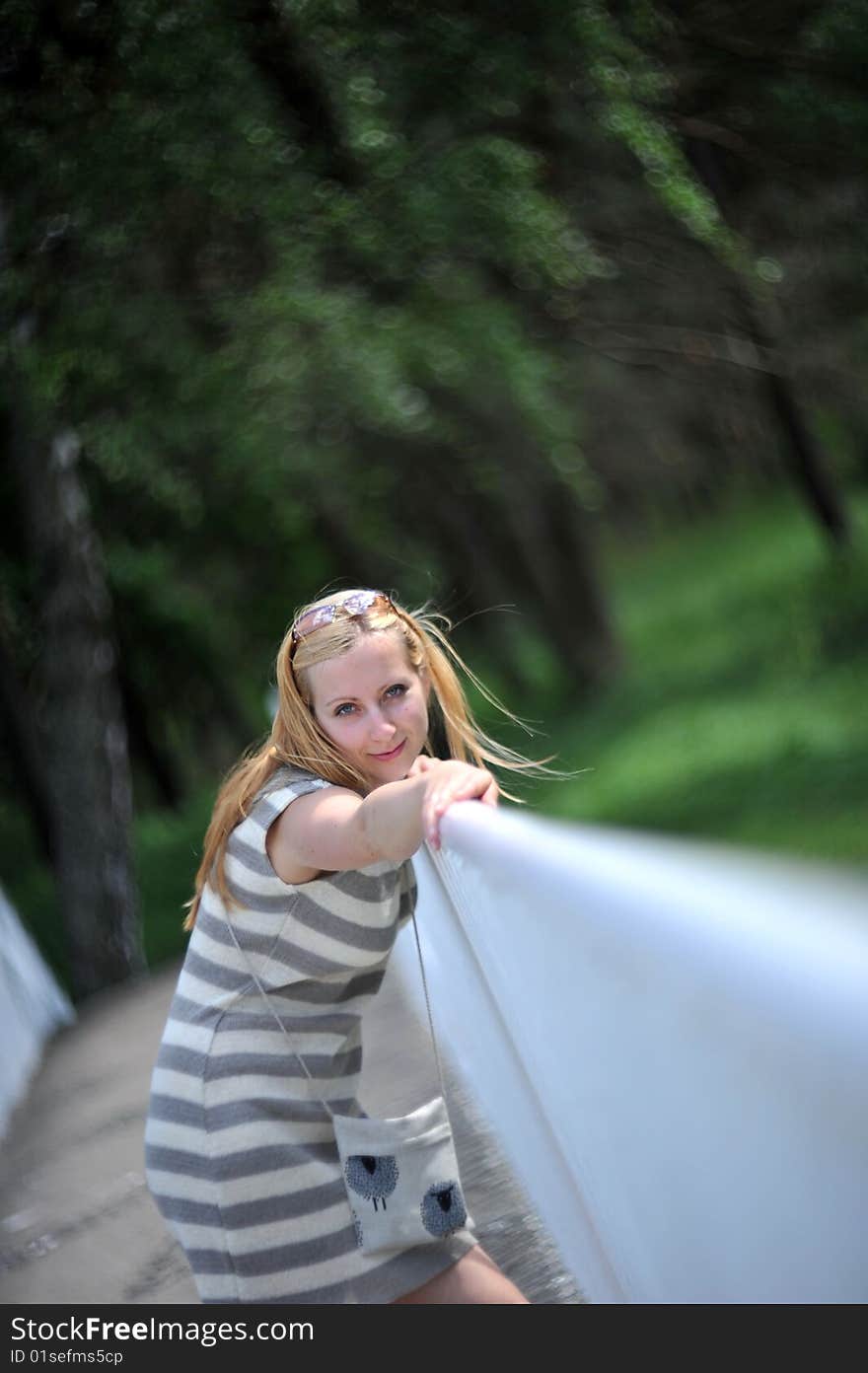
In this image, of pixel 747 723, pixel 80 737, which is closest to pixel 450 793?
pixel 80 737

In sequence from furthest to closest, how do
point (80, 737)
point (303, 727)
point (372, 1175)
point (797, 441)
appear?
point (797, 441)
point (80, 737)
point (303, 727)
point (372, 1175)

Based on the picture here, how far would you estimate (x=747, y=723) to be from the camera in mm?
14758

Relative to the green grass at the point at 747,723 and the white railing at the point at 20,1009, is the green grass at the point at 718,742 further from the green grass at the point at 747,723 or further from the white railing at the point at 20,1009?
the white railing at the point at 20,1009

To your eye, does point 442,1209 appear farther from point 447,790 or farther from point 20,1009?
point 20,1009

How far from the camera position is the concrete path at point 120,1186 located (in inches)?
149

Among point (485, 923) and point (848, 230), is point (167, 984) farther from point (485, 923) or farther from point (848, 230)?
point (848, 230)

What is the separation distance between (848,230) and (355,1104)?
10.9m

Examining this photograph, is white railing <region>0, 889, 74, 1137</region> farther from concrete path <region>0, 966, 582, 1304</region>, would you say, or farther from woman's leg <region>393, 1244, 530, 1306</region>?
woman's leg <region>393, 1244, 530, 1306</region>

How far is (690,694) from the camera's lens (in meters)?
17.8

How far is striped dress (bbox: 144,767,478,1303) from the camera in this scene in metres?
2.53

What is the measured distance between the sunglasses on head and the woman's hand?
1.31 feet

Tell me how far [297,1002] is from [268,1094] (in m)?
0.15

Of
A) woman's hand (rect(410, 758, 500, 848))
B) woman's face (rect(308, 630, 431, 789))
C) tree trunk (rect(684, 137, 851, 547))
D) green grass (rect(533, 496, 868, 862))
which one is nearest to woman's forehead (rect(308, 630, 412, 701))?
woman's face (rect(308, 630, 431, 789))

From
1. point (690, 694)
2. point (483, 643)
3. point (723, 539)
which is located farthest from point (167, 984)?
point (723, 539)
